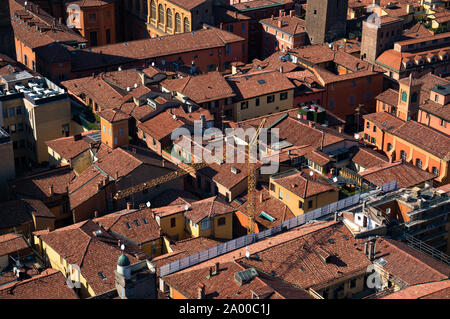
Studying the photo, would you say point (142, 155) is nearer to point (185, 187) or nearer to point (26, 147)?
point (185, 187)

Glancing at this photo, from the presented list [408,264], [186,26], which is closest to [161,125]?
[408,264]

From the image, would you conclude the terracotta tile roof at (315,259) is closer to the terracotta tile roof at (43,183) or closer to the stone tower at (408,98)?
the terracotta tile roof at (43,183)

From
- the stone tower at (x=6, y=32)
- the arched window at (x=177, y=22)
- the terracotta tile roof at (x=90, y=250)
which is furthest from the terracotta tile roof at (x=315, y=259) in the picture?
the arched window at (x=177, y=22)

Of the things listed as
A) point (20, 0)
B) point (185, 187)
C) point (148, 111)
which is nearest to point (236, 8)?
point (20, 0)

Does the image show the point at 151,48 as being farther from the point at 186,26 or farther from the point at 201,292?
the point at 201,292

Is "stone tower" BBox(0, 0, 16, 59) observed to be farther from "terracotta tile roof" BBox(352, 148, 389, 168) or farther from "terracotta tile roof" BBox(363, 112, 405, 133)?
"terracotta tile roof" BBox(352, 148, 389, 168)

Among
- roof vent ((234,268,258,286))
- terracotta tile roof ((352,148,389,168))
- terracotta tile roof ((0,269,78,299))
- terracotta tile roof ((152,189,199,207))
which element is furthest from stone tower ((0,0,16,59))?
roof vent ((234,268,258,286))
